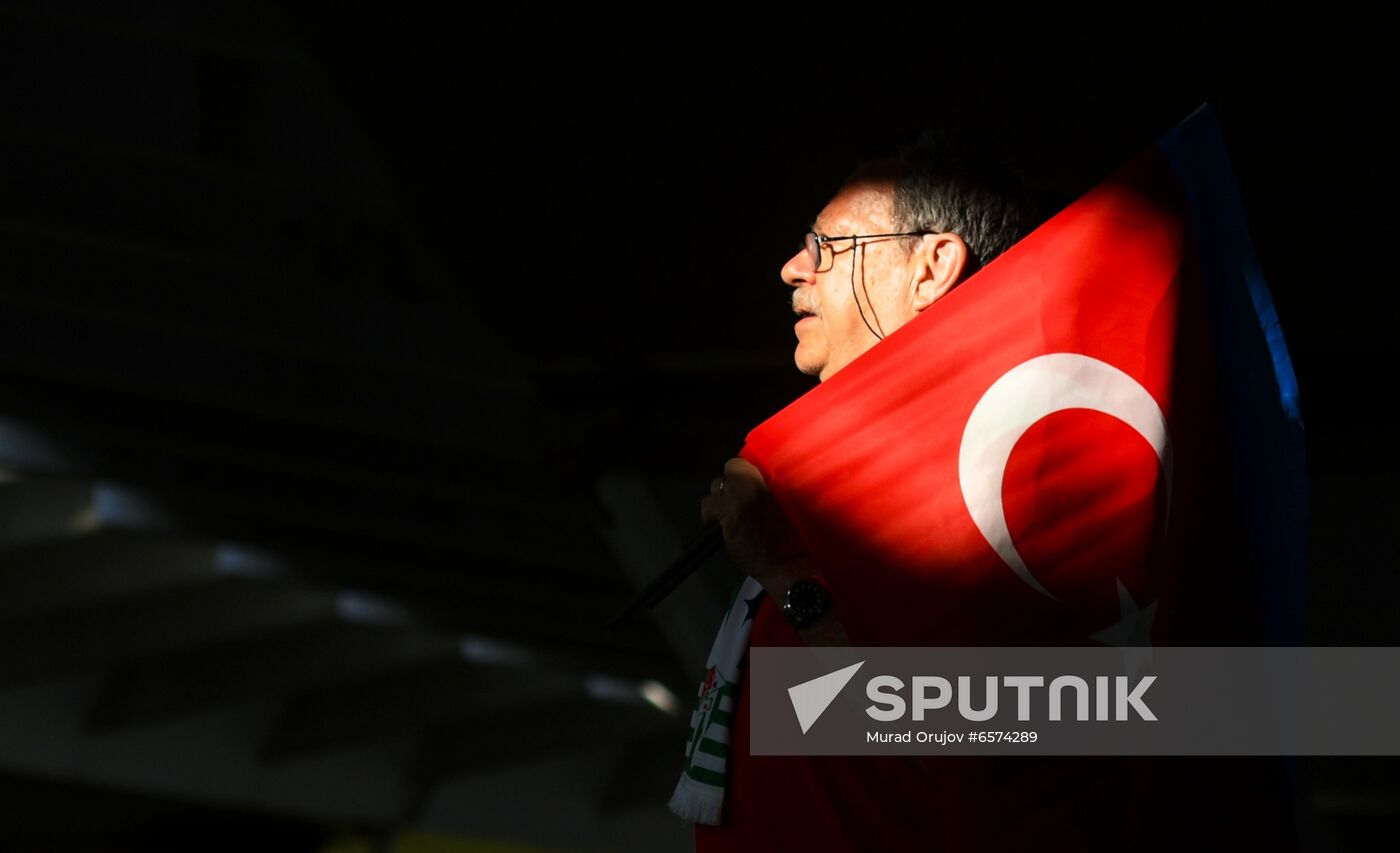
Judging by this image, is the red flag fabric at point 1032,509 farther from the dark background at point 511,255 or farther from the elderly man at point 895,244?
the dark background at point 511,255

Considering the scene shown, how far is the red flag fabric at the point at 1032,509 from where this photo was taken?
6.07 ft

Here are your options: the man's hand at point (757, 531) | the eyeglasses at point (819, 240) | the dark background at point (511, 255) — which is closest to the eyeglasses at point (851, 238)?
the eyeglasses at point (819, 240)

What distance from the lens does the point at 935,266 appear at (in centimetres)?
220

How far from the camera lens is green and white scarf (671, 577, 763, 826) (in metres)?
2.06

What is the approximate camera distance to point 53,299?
627 cm

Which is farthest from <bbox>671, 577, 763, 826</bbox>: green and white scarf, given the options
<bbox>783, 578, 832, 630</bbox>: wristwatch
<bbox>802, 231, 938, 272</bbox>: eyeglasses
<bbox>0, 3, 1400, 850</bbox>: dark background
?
<bbox>0, 3, 1400, 850</bbox>: dark background

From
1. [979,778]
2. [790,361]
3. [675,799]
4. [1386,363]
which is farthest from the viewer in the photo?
[790,361]

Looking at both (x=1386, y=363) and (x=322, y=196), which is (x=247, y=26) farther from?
(x=1386, y=363)

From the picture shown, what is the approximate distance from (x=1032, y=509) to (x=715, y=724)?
50cm

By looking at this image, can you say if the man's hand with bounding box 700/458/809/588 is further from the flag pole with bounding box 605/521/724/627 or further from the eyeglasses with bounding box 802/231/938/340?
the eyeglasses with bounding box 802/231/938/340

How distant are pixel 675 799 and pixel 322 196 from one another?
3.83 metres

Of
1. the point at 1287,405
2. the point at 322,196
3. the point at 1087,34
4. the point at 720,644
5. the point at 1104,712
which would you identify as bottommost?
the point at 1104,712

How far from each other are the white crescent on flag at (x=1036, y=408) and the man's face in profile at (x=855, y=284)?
0.77ft

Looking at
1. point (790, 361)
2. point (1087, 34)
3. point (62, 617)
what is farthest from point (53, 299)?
point (62, 617)
